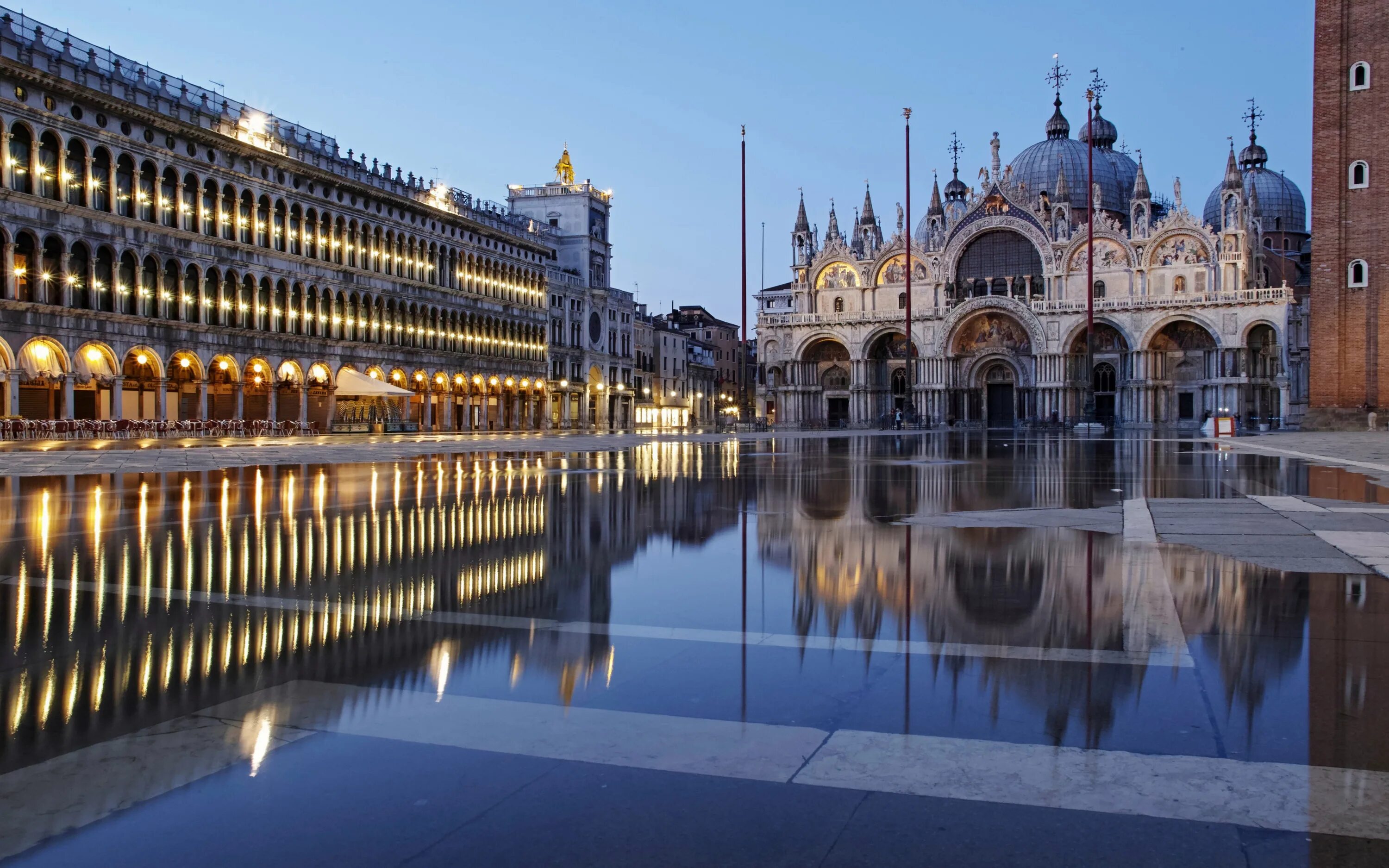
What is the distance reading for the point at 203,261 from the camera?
5056 cm

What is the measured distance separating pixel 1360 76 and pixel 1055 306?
105 ft

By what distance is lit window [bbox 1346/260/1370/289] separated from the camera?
47719 millimetres

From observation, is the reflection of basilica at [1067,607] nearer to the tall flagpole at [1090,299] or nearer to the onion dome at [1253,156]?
the tall flagpole at [1090,299]

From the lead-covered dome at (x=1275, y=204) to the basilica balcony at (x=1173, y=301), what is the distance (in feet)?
82.2

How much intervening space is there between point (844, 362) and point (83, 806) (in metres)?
88.8

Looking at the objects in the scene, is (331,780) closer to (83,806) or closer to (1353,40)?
(83,806)

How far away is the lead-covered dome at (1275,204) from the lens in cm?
9475

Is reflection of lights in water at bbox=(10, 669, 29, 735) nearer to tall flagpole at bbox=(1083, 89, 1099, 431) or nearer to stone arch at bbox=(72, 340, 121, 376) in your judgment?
stone arch at bbox=(72, 340, 121, 376)

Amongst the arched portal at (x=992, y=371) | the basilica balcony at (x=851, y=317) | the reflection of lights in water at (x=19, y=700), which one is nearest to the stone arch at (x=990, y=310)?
the arched portal at (x=992, y=371)

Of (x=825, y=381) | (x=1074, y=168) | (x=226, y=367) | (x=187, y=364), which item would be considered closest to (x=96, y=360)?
(x=187, y=364)

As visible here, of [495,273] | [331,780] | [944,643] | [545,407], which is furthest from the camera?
[545,407]

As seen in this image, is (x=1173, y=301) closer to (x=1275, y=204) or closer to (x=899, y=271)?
(x=899, y=271)

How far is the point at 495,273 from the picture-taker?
257ft

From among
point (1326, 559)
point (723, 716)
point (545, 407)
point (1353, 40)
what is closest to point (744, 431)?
point (545, 407)
